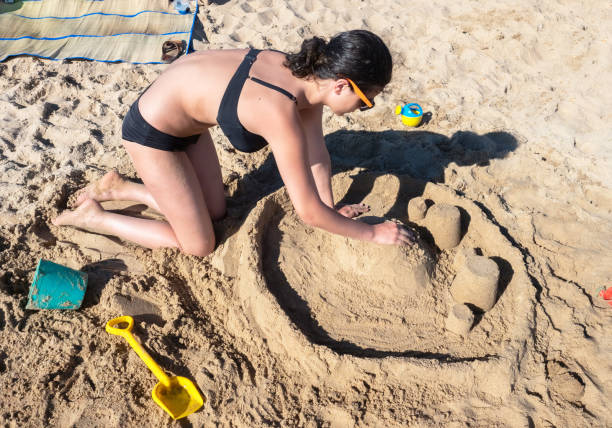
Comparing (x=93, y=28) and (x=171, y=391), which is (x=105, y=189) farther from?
(x=93, y=28)

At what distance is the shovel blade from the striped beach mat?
2.93m

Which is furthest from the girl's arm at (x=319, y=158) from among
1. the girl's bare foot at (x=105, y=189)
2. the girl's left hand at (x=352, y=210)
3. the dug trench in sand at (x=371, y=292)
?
the girl's bare foot at (x=105, y=189)

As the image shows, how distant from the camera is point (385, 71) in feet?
5.86

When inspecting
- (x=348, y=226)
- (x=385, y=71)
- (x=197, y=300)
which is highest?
(x=385, y=71)

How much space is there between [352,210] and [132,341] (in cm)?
129

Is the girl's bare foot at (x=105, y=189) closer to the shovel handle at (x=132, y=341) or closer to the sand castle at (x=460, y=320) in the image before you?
the shovel handle at (x=132, y=341)

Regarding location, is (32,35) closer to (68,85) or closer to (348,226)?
(68,85)

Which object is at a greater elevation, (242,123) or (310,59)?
(310,59)

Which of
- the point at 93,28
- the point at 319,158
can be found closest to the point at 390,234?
the point at 319,158

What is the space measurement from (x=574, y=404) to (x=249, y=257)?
1.55 meters

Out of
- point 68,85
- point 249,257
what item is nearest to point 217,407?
point 249,257

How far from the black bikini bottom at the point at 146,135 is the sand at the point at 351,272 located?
0.54 meters

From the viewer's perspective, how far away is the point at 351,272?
2.33 m

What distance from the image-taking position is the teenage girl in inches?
71.4
